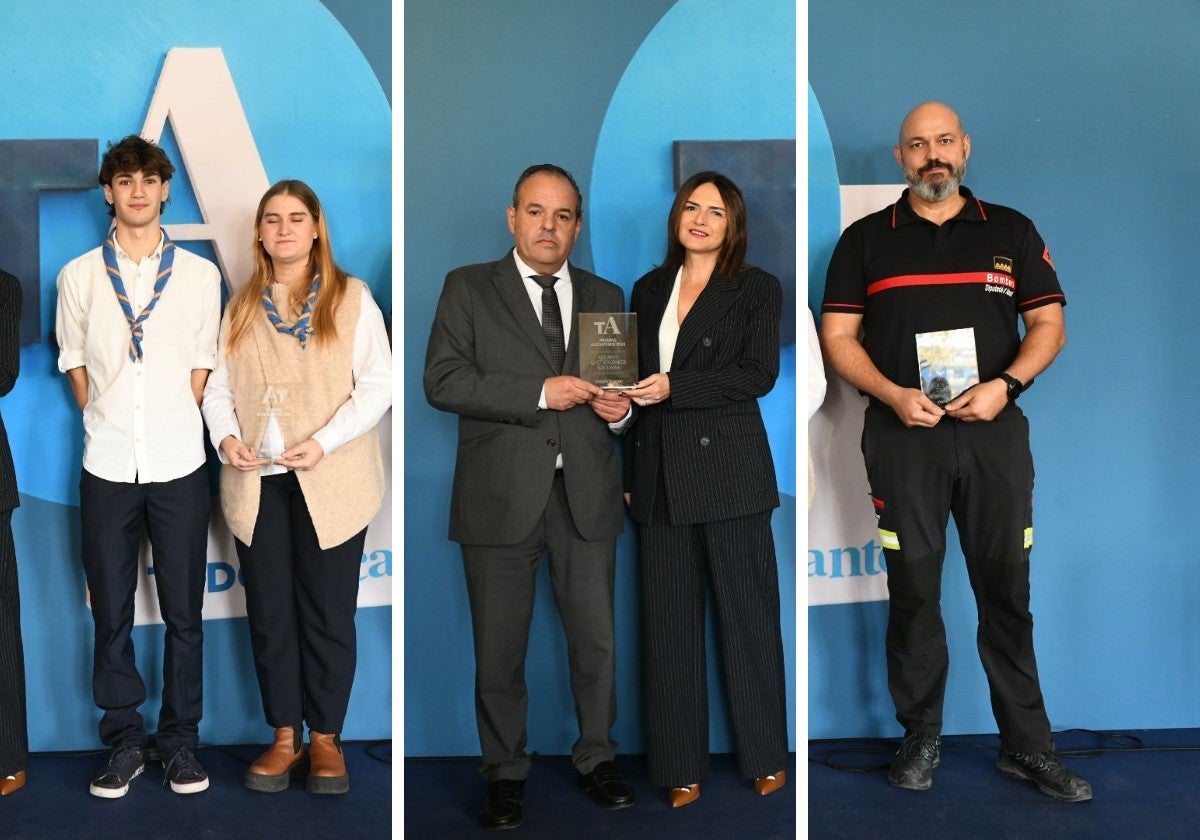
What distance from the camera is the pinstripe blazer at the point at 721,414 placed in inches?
95.7

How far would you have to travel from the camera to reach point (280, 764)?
2.53 metres

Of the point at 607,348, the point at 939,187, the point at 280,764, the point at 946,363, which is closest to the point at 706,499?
the point at 607,348

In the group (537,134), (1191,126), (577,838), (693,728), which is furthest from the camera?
(1191,126)

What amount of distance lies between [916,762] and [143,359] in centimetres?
208

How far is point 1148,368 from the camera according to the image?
2.90 meters

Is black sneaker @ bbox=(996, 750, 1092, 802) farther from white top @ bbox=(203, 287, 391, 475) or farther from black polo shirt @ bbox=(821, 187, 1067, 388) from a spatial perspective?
white top @ bbox=(203, 287, 391, 475)

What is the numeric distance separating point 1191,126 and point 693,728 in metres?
2.10

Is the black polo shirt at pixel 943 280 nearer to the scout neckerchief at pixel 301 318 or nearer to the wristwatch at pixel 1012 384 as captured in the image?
the wristwatch at pixel 1012 384

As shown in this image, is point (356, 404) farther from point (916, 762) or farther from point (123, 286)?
point (916, 762)

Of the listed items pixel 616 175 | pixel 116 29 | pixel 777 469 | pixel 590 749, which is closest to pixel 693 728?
pixel 590 749

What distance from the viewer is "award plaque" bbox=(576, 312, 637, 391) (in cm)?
213

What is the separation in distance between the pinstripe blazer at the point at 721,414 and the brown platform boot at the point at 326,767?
94cm

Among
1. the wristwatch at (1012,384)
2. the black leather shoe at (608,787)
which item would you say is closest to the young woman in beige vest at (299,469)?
the black leather shoe at (608,787)

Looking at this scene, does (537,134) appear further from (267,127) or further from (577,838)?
(577,838)
